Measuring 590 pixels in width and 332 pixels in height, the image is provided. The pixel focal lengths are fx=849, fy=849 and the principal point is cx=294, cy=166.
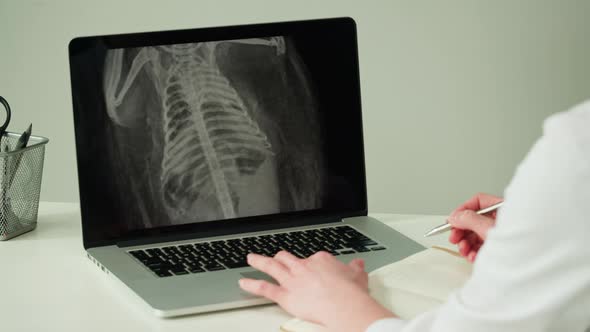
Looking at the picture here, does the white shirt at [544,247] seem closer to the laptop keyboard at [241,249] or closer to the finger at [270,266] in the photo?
the finger at [270,266]

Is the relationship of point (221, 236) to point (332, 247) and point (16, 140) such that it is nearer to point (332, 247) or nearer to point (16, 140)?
point (332, 247)

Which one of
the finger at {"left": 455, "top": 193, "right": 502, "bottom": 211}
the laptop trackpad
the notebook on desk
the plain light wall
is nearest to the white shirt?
the notebook on desk

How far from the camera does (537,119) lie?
6.86ft

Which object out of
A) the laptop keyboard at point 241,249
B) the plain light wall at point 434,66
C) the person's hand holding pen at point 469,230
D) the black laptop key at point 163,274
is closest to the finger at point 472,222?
the person's hand holding pen at point 469,230

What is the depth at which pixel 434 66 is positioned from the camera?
210 cm

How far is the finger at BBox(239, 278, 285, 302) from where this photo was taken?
0.95m

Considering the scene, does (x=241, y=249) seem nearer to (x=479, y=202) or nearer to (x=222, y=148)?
(x=222, y=148)

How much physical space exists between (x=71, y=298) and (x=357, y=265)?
13.5 inches

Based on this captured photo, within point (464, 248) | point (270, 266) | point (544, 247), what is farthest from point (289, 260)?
point (544, 247)

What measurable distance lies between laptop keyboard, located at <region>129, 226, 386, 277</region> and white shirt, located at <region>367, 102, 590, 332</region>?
0.48 meters

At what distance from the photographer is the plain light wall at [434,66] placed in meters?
2.03

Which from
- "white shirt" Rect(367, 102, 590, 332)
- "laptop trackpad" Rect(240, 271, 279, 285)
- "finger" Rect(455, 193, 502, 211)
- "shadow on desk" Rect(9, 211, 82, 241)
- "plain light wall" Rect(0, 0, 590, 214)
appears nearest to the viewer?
"white shirt" Rect(367, 102, 590, 332)

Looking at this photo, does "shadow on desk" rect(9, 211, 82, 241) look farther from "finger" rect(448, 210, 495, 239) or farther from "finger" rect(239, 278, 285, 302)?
"finger" rect(448, 210, 495, 239)

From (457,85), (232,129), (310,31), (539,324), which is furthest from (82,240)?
(457,85)
